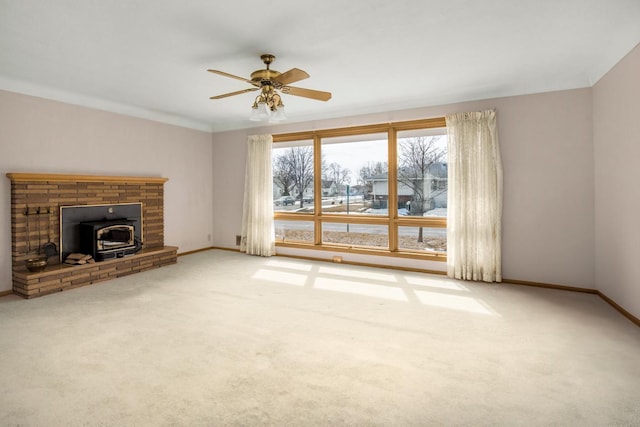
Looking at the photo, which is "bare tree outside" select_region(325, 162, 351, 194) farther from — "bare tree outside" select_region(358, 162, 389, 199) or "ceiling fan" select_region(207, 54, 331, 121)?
"ceiling fan" select_region(207, 54, 331, 121)

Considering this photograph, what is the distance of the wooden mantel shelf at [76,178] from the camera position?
3879 millimetres

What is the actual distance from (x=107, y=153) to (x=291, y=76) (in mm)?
3647

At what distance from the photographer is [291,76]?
113 inches

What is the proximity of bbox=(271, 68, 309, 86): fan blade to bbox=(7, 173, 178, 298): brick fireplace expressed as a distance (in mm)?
3334

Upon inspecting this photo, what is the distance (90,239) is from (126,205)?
84 centimetres

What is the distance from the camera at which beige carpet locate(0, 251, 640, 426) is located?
1805 millimetres

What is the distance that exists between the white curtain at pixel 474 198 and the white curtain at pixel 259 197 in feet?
10.2

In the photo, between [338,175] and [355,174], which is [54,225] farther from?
[355,174]

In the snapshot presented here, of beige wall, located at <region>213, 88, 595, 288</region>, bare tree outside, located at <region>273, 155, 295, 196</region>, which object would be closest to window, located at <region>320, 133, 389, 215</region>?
bare tree outside, located at <region>273, 155, 295, 196</region>

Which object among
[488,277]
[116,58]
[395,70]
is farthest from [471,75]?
[116,58]

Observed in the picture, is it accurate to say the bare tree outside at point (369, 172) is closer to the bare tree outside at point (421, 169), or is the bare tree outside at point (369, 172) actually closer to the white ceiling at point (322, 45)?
the bare tree outside at point (421, 169)

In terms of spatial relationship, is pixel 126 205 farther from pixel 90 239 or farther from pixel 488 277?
pixel 488 277

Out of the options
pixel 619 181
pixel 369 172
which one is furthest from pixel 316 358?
pixel 369 172

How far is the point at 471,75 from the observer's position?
380cm
